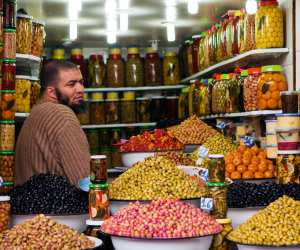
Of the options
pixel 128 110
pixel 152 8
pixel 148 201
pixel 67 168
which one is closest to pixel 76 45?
pixel 128 110

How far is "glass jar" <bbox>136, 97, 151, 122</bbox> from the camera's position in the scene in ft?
26.3

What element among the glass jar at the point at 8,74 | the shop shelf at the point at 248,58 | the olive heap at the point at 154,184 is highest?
the shop shelf at the point at 248,58

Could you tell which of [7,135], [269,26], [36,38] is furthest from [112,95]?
[7,135]

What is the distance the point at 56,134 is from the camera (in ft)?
11.2

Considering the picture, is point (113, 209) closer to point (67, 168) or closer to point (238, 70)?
point (67, 168)

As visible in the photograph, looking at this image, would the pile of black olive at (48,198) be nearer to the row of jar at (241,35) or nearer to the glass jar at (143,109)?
the row of jar at (241,35)

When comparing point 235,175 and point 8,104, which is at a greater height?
point 8,104

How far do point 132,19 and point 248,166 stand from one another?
3.48 meters

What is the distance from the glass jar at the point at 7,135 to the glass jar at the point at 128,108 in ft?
14.0

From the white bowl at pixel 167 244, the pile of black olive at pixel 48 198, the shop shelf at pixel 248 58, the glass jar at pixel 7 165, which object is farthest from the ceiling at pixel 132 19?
the white bowl at pixel 167 244

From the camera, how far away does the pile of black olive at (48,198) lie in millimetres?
2773

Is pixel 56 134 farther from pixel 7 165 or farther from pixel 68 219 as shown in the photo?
pixel 68 219

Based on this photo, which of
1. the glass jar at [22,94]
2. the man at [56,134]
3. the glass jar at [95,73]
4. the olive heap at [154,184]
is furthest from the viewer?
the glass jar at [95,73]

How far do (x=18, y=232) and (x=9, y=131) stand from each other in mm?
1524
